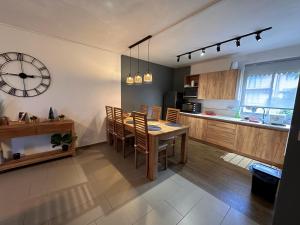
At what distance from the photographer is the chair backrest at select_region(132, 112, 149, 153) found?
7.32 feet

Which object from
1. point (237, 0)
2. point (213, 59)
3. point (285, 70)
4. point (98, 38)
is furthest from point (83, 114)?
point (285, 70)

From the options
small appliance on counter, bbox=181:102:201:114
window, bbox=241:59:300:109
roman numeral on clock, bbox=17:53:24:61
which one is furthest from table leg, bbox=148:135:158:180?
window, bbox=241:59:300:109

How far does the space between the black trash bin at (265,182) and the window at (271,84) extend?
2125 mm

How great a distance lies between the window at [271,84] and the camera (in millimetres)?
3008

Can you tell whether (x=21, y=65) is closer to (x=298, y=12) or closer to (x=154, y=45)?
(x=154, y=45)

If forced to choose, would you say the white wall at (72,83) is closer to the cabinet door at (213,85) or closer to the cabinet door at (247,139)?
the cabinet door at (213,85)

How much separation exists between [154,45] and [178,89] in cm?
268

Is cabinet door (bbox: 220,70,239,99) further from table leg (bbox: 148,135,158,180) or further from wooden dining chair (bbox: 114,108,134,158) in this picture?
wooden dining chair (bbox: 114,108,134,158)

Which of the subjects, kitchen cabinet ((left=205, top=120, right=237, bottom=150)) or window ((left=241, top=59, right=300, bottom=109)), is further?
kitchen cabinet ((left=205, top=120, right=237, bottom=150))

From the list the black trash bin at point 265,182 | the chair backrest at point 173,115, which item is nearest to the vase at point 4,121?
the chair backrest at point 173,115

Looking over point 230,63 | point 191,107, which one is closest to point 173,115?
point 191,107

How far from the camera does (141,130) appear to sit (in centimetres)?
236

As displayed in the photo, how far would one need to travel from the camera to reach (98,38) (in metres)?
2.88

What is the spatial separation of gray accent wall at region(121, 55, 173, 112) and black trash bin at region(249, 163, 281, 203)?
351 cm
